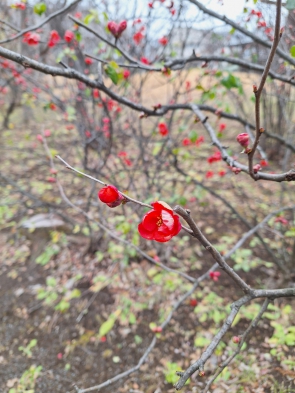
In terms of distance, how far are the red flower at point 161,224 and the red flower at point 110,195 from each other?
0.10 m

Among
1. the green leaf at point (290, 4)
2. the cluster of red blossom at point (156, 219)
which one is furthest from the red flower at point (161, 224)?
the green leaf at point (290, 4)

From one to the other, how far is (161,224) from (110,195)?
160 millimetres

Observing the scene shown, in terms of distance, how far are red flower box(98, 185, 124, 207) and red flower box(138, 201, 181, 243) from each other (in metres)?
0.10

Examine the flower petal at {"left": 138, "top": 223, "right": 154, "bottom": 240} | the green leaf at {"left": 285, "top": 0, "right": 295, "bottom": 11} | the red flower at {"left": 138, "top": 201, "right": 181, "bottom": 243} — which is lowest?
the flower petal at {"left": 138, "top": 223, "right": 154, "bottom": 240}

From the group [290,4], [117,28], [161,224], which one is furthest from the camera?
[117,28]

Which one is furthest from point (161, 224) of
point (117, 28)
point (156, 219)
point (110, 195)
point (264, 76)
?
point (117, 28)

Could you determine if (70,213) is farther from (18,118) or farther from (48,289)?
(18,118)

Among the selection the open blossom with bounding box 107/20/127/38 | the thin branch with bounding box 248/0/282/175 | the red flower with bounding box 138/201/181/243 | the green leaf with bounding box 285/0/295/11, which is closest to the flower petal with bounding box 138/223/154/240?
the red flower with bounding box 138/201/181/243

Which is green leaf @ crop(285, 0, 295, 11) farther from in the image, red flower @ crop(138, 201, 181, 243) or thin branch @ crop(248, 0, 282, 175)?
red flower @ crop(138, 201, 181, 243)

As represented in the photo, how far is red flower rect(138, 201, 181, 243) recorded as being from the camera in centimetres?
72

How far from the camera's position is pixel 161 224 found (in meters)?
0.73

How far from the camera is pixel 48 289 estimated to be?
307 cm

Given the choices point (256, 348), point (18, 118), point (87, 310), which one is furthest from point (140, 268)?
point (18, 118)

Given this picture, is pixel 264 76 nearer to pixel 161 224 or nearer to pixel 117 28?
pixel 161 224
